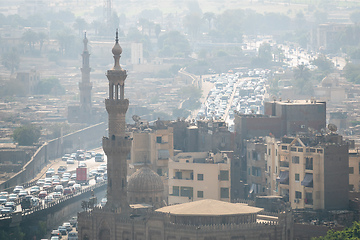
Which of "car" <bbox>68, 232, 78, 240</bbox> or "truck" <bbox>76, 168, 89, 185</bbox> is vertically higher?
→ "truck" <bbox>76, 168, 89, 185</bbox>

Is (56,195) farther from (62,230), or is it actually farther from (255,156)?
(255,156)

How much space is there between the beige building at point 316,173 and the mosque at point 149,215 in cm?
781

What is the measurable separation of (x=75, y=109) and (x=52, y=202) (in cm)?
7454

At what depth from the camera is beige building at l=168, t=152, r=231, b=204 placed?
3509 inches

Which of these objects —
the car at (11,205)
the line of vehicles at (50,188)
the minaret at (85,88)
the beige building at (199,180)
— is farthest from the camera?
the minaret at (85,88)

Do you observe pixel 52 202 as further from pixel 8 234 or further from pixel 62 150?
pixel 62 150

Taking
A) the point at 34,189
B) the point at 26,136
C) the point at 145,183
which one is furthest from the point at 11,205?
the point at 26,136

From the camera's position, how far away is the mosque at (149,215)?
7512 cm

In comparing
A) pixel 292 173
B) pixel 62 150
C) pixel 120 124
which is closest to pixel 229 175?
pixel 292 173

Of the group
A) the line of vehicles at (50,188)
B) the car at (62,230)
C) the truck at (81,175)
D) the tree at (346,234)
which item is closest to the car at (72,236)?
the car at (62,230)

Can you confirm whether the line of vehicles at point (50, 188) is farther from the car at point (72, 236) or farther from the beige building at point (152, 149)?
the beige building at point (152, 149)

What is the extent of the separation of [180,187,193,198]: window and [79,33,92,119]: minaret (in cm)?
7932

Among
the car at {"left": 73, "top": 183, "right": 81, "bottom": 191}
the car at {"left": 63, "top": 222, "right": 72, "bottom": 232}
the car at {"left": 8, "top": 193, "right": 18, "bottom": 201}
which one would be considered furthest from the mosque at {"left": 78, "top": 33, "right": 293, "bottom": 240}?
the car at {"left": 73, "top": 183, "right": 81, "bottom": 191}

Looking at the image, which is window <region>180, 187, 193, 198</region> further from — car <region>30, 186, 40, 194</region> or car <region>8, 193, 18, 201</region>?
car <region>30, 186, 40, 194</region>
